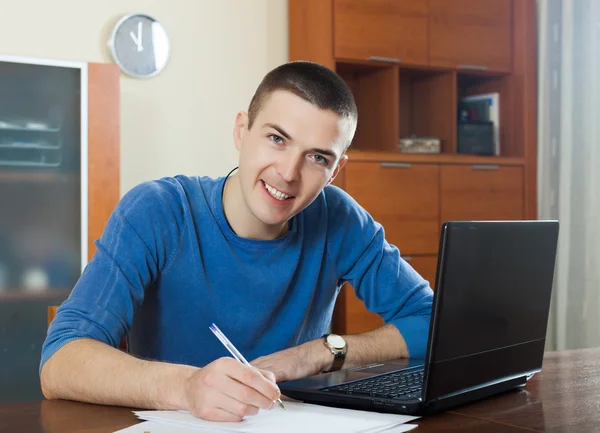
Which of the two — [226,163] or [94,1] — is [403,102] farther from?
[94,1]

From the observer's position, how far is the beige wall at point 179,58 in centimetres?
359

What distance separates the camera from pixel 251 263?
1.75 meters

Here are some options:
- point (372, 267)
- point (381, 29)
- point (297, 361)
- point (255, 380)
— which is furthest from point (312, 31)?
point (255, 380)

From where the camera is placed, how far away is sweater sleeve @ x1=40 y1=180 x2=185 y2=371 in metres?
1.44

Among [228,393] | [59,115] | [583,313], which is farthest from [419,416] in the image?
[583,313]

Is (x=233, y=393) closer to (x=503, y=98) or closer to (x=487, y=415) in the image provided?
(x=487, y=415)

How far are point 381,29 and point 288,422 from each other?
309 cm

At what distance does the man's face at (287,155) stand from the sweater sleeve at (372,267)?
10.6 inches

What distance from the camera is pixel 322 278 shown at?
Answer: 1936 mm

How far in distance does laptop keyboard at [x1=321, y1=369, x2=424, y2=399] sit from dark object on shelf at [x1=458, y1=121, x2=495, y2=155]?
115 inches

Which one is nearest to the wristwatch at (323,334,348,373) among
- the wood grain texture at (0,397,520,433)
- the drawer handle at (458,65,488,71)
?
the wood grain texture at (0,397,520,433)

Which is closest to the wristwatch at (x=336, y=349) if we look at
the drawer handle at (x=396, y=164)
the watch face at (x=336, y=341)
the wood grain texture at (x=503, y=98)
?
the watch face at (x=336, y=341)

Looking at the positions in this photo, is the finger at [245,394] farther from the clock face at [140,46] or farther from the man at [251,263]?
the clock face at [140,46]

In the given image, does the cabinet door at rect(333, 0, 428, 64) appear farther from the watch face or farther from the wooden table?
the wooden table
